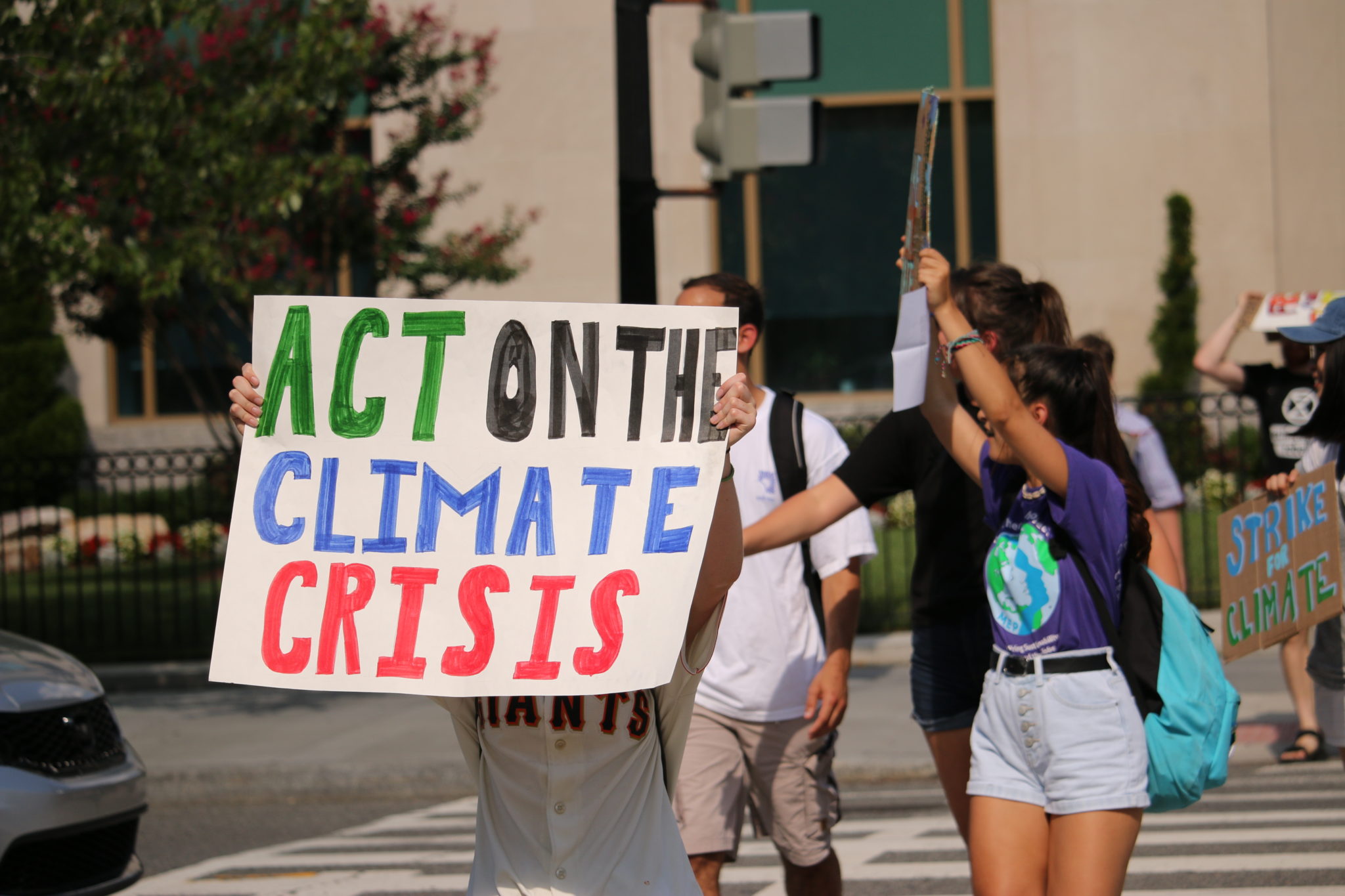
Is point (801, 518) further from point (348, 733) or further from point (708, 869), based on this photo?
point (348, 733)

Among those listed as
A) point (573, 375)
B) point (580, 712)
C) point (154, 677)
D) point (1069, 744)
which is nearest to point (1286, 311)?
point (1069, 744)

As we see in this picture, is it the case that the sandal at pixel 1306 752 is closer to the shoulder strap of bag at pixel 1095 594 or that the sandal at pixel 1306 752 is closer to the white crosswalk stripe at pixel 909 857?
the white crosswalk stripe at pixel 909 857

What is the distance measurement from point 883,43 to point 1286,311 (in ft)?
48.1

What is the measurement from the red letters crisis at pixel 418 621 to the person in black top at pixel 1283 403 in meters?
5.46

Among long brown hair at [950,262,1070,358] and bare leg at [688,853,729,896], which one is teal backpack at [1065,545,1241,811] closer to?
long brown hair at [950,262,1070,358]

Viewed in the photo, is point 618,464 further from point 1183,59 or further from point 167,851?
point 1183,59

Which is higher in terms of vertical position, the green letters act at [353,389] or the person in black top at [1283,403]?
the green letters act at [353,389]

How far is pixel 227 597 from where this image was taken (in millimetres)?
2816

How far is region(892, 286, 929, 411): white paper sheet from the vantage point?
3570 mm

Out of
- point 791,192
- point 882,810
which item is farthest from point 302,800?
point 791,192

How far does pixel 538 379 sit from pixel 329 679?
2.25 ft

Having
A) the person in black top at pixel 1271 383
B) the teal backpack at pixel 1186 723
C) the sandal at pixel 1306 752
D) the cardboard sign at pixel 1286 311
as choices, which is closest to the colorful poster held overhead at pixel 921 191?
the teal backpack at pixel 1186 723

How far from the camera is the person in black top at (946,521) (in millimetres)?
4129

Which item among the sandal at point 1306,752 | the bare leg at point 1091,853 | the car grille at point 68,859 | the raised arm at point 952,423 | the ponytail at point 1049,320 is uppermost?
the ponytail at point 1049,320
